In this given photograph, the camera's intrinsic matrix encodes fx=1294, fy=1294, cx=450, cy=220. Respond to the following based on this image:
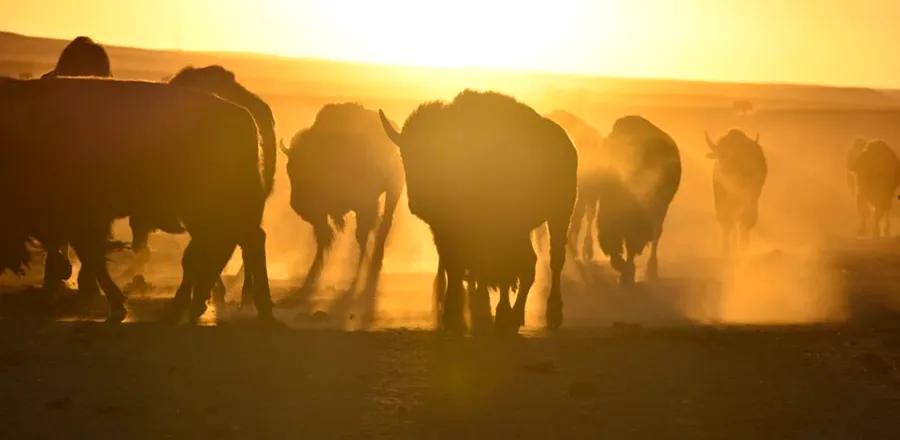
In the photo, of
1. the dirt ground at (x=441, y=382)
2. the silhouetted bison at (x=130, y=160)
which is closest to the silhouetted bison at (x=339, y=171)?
the silhouetted bison at (x=130, y=160)

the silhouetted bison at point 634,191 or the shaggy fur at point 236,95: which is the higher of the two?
the shaggy fur at point 236,95

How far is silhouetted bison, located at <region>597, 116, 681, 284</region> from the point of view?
52.5ft

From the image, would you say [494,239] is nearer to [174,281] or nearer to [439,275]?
[439,275]

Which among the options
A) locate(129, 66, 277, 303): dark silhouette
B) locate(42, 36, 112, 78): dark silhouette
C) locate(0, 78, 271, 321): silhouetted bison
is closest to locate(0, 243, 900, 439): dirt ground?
locate(0, 78, 271, 321): silhouetted bison

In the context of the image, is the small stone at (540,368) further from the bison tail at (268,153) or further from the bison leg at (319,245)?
the bison leg at (319,245)

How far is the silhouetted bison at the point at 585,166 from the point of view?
1811 cm

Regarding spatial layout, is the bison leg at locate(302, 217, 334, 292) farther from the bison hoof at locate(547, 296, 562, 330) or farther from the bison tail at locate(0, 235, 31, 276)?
the bison tail at locate(0, 235, 31, 276)

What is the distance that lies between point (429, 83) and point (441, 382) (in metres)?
122

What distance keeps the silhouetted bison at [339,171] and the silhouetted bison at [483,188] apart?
4.93 metres

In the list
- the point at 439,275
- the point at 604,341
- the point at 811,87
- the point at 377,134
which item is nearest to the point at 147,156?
the point at 439,275

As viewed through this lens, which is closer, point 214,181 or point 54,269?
point 214,181

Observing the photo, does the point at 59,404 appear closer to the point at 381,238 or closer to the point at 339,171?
the point at 339,171

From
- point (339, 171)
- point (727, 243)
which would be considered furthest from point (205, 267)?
point (727, 243)

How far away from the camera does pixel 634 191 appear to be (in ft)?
54.0
